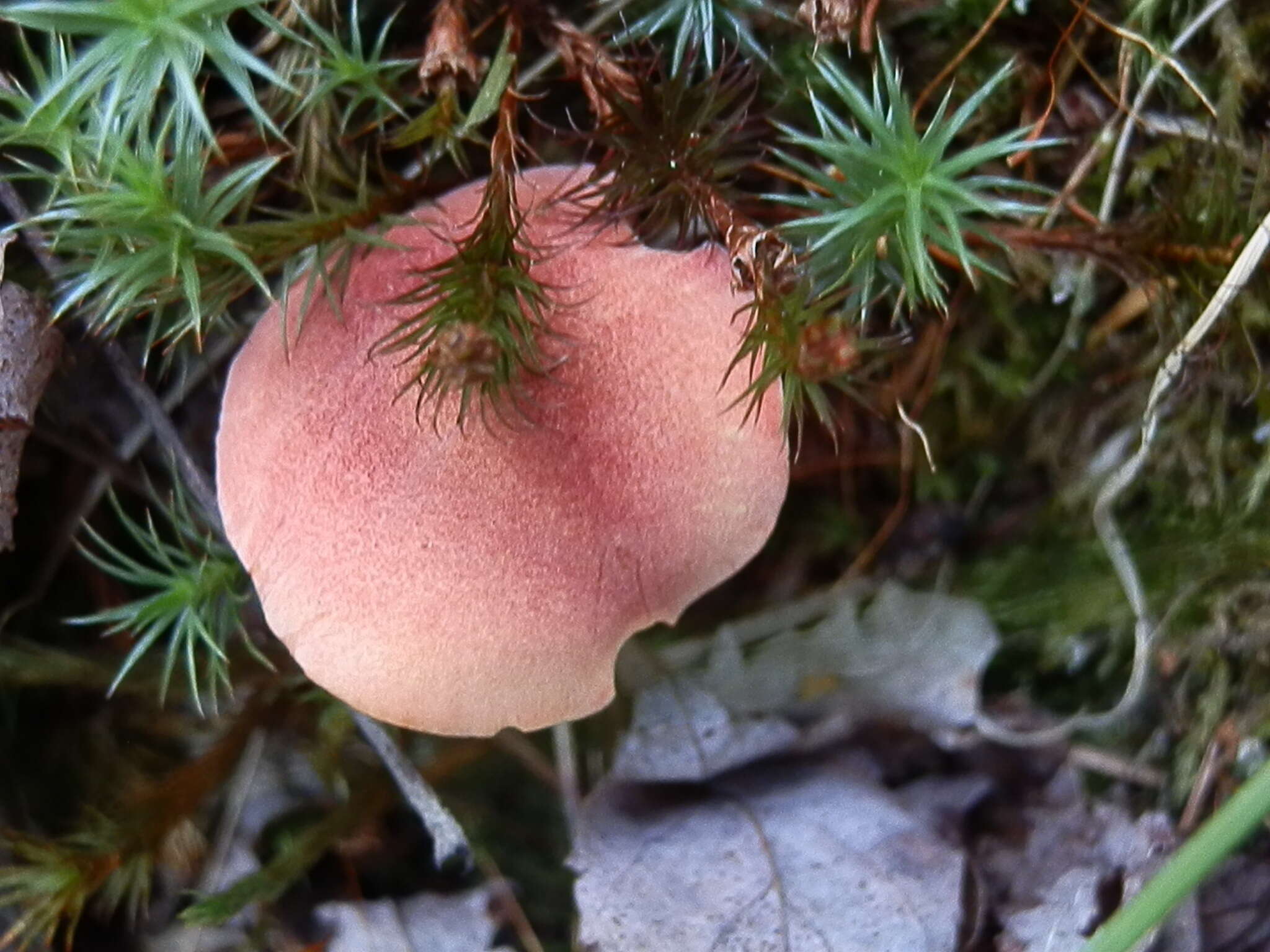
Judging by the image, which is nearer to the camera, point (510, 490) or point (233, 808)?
point (510, 490)

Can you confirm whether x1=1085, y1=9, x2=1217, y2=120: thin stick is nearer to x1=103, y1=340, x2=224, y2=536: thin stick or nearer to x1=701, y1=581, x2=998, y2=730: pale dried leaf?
x1=701, y1=581, x2=998, y2=730: pale dried leaf

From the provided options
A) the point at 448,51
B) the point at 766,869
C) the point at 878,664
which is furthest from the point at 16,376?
the point at 878,664

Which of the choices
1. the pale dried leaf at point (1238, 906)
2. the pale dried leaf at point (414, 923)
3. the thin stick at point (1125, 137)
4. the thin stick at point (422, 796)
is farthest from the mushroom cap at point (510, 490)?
the pale dried leaf at point (1238, 906)

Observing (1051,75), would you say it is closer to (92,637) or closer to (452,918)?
(452,918)

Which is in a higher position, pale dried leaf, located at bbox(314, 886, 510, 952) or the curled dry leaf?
the curled dry leaf

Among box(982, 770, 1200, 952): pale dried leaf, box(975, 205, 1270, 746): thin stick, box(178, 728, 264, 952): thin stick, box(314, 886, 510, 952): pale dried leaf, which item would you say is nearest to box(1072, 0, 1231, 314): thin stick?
box(975, 205, 1270, 746): thin stick

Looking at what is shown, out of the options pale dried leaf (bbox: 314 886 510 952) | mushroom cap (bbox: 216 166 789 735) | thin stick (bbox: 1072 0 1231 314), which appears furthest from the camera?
pale dried leaf (bbox: 314 886 510 952)

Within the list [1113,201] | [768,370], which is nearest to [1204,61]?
[1113,201]

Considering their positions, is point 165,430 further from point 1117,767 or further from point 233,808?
point 1117,767
